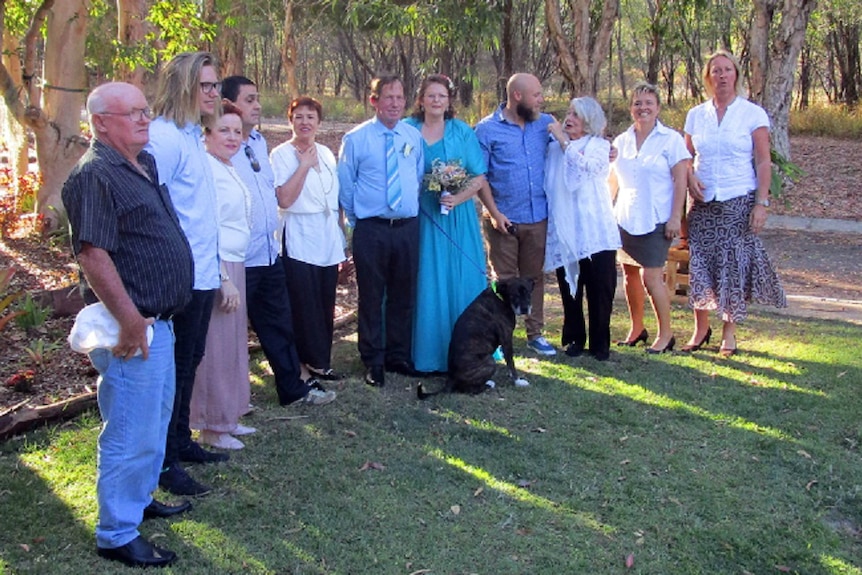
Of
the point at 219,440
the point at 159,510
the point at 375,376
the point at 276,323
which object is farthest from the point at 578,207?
the point at 159,510

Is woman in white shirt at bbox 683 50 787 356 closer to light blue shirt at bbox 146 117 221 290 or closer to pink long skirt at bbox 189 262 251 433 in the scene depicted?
pink long skirt at bbox 189 262 251 433

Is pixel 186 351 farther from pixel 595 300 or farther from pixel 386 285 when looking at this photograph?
pixel 595 300

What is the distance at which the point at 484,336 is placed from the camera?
600 cm

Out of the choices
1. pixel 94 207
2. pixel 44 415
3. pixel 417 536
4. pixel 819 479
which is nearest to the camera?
pixel 94 207

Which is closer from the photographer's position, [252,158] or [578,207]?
[252,158]

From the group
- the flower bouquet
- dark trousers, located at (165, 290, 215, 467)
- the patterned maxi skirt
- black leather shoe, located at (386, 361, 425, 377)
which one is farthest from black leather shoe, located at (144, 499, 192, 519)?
the patterned maxi skirt

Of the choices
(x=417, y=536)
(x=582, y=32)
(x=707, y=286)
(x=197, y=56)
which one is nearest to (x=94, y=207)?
(x=197, y=56)

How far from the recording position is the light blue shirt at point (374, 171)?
5914mm

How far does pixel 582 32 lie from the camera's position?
11648mm

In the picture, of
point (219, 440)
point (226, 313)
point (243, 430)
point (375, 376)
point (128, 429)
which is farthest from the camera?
point (375, 376)

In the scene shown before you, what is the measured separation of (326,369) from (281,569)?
2.53 metres

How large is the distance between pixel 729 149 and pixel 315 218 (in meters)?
3.07

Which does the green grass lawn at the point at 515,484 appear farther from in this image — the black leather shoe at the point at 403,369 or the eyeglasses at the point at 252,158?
the eyeglasses at the point at 252,158

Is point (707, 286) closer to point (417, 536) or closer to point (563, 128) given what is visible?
point (563, 128)
